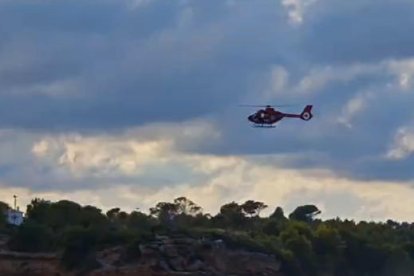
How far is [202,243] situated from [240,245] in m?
7.36

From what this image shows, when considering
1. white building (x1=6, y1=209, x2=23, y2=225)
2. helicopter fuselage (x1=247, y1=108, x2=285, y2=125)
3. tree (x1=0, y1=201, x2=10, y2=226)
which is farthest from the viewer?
white building (x1=6, y1=209, x2=23, y2=225)

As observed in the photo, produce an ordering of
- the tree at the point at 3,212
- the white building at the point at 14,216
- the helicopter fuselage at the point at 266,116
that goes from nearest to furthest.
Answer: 1. the helicopter fuselage at the point at 266,116
2. the tree at the point at 3,212
3. the white building at the point at 14,216

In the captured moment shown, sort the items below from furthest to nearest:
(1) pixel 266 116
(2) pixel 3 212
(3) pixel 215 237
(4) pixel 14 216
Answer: (4) pixel 14 216 → (2) pixel 3 212 → (3) pixel 215 237 → (1) pixel 266 116

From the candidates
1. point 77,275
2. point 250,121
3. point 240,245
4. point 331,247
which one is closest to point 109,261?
point 77,275

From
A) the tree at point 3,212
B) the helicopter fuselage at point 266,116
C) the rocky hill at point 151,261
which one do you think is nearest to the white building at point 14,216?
the tree at point 3,212

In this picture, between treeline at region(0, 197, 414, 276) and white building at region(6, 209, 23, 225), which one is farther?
white building at region(6, 209, 23, 225)

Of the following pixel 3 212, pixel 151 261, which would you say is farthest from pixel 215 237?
pixel 3 212

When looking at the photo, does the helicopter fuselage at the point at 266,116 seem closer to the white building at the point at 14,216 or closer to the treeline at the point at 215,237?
the treeline at the point at 215,237

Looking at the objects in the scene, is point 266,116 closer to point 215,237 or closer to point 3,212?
point 215,237

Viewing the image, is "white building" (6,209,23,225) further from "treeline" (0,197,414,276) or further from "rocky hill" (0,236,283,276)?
"rocky hill" (0,236,283,276)

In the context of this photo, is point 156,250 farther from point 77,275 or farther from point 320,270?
point 320,270

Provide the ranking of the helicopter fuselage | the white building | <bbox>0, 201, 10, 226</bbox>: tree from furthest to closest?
1. the white building
2. <bbox>0, 201, 10, 226</bbox>: tree
3. the helicopter fuselage

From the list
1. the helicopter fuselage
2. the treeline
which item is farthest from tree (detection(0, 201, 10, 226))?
the helicopter fuselage

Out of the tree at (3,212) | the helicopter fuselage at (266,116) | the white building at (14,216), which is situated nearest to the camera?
the helicopter fuselage at (266,116)
